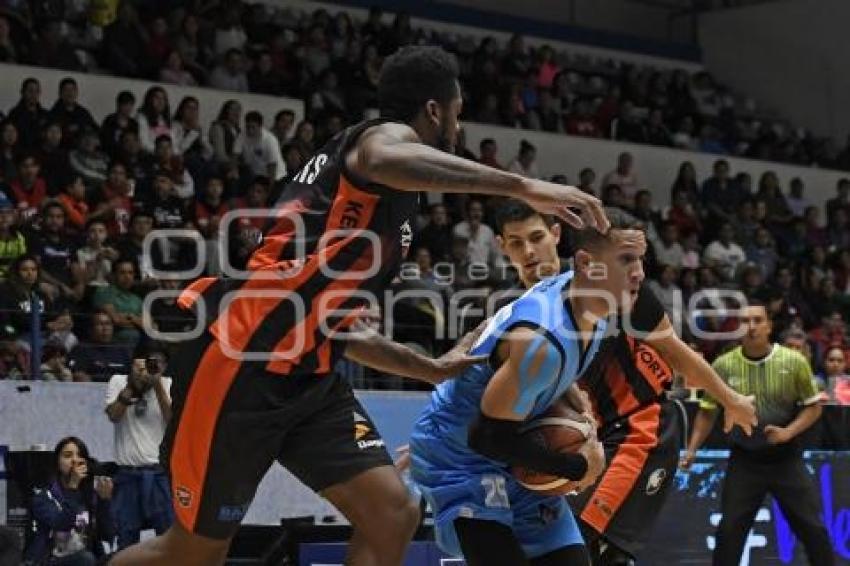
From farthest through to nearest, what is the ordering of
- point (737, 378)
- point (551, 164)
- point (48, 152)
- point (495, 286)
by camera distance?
point (551, 164), point (495, 286), point (48, 152), point (737, 378)

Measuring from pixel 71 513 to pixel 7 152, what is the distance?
4808 millimetres

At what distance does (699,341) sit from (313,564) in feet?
27.2

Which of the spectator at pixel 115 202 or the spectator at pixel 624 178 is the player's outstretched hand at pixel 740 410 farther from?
the spectator at pixel 624 178

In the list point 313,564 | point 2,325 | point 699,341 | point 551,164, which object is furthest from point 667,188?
point 313,564

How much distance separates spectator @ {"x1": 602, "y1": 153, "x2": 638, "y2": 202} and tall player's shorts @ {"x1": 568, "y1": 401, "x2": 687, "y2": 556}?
12.3m

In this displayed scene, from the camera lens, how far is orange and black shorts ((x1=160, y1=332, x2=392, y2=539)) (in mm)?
4816

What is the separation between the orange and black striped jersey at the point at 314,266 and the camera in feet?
15.5

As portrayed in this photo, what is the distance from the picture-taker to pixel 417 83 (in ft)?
15.5

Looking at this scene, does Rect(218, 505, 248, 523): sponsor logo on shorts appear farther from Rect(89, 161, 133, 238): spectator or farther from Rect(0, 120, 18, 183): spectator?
Rect(0, 120, 18, 183): spectator

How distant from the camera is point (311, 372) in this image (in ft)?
16.1

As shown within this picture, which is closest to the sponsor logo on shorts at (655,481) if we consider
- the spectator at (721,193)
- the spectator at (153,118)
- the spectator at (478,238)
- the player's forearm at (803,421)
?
the player's forearm at (803,421)

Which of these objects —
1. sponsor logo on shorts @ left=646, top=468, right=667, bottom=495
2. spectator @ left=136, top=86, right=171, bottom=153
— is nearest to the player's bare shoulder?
sponsor logo on shorts @ left=646, top=468, right=667, bottom=495

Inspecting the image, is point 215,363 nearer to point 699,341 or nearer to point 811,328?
point 699,341

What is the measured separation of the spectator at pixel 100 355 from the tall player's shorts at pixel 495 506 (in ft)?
20.6
